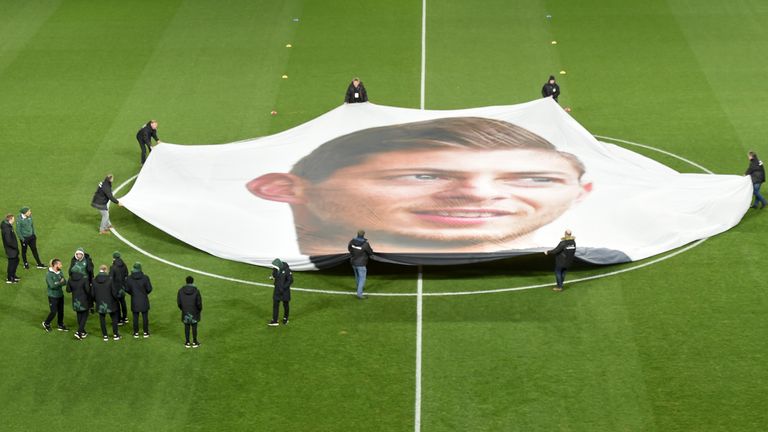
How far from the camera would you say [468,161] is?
31.8 m

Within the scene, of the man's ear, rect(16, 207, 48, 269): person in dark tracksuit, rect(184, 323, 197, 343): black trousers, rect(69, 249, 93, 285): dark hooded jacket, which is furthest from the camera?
the man's ear

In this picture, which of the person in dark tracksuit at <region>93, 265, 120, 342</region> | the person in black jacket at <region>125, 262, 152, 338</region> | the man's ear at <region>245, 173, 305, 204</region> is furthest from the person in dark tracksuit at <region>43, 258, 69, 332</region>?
the man's ear at <region>245, 173, 305, 204</region>

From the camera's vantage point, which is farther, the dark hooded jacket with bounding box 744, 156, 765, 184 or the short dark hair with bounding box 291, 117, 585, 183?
the short dark hair with bounding box 291, 117, 585, 183

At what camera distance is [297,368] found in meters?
24.5

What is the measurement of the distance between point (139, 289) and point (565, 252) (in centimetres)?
929

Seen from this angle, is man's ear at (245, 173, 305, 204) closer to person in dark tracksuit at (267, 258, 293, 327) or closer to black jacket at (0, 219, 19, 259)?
person in dark tracksuit at (267, 258, 293, 327)

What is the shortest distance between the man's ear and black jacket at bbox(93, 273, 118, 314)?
6248 millimetres

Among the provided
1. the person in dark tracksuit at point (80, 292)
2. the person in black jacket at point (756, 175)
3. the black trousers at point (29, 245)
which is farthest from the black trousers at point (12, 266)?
the person in black jacket at point (756, 175)

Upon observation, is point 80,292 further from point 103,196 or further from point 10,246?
point 103,196

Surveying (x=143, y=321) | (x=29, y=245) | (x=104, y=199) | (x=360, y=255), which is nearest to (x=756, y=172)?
(x=360, y=255)

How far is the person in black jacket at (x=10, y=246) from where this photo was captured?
27688 millimetres

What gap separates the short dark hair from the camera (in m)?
32.0

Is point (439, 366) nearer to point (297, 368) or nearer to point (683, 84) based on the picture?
point (297, 368)

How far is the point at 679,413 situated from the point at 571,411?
6.58ft
